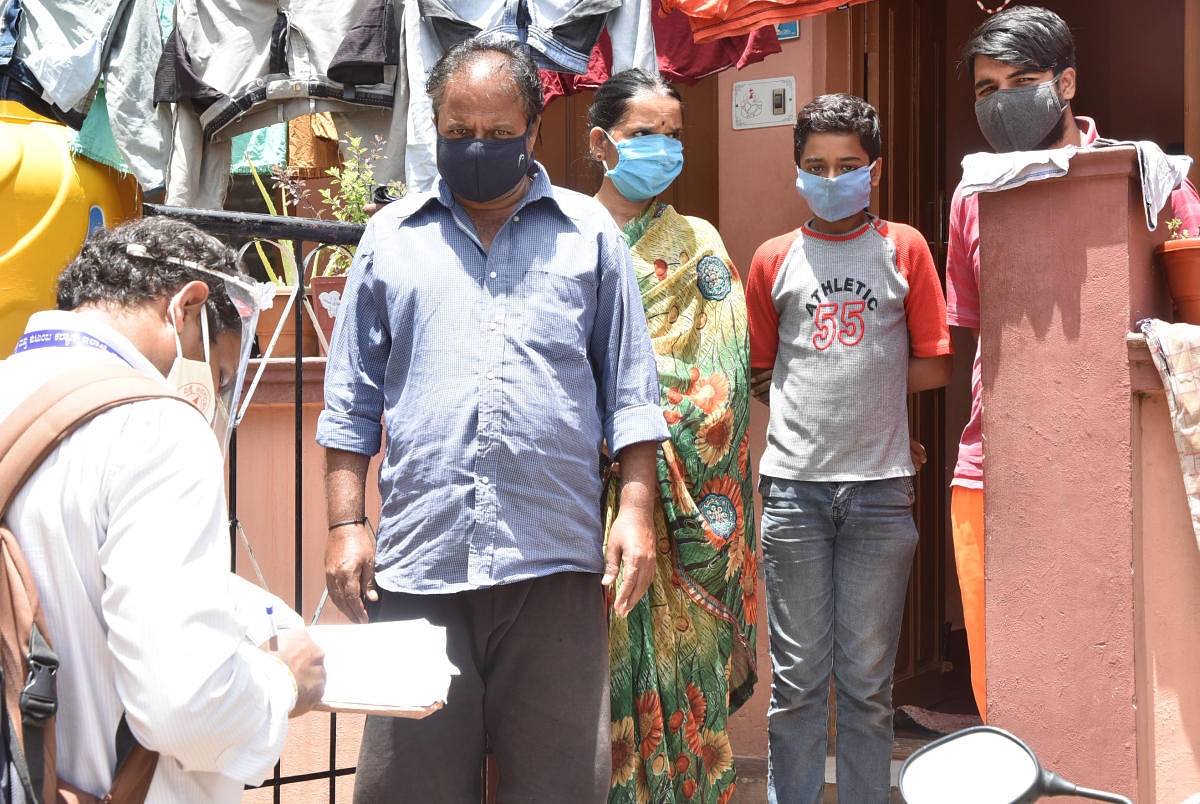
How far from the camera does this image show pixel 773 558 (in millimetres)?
3443

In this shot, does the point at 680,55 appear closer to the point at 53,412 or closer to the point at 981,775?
the point at 53,412

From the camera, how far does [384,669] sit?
7.07ft

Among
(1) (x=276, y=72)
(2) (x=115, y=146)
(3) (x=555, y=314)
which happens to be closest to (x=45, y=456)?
(3) (x=555, y=314)

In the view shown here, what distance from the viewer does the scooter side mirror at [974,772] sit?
113cm

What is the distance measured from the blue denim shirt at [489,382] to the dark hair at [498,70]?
16 cm

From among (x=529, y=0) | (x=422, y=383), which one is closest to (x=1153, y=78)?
(x=529, y=0)

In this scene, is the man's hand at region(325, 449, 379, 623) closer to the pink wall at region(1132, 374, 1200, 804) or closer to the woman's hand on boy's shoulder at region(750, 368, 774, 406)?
the woman's hand on boy's shoulder at region(750, 368, 774, 406)

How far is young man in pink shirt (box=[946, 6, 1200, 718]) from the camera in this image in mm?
3328

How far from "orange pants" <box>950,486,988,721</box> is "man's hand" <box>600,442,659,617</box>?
3.84 feet

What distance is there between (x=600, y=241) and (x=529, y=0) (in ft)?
6.40

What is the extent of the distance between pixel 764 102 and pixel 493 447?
8.60 feet

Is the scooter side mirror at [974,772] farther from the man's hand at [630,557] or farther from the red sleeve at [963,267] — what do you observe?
the red sleeve at [963,267]

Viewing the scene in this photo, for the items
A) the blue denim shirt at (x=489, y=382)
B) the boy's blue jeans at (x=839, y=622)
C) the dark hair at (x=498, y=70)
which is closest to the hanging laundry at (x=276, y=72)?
the dark hair at (x=498, y=70)

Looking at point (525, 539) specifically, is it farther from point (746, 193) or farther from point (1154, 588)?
point (746, 193)
